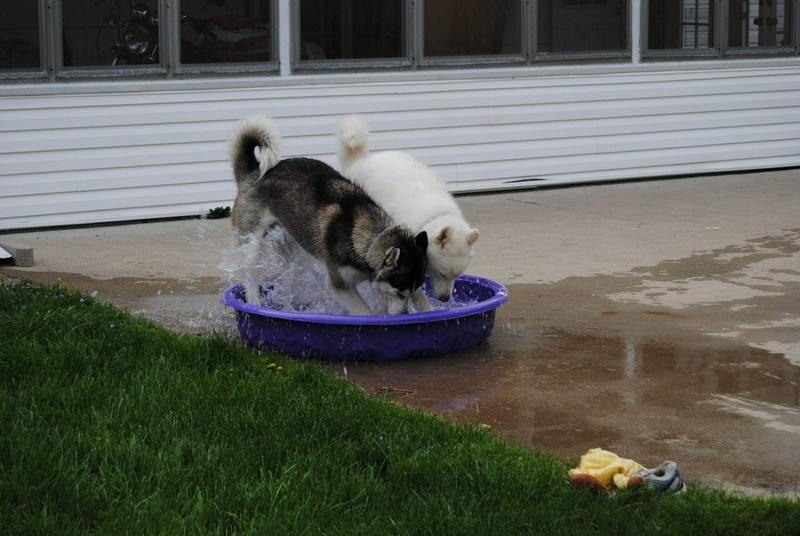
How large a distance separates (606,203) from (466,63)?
2.09 m

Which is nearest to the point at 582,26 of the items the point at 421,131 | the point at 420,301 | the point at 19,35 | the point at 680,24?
the point at 680,24

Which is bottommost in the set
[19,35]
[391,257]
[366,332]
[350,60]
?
[366,332]

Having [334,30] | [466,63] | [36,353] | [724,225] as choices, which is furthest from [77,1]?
[724,225]

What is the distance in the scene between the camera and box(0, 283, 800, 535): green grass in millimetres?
3895

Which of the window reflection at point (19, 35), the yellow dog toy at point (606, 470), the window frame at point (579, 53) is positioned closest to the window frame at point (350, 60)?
the window frame at point (579, 53)

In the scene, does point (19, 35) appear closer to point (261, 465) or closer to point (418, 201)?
point (418, 201)

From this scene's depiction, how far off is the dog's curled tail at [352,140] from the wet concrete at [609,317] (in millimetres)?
1287

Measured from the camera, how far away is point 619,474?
4285 mm

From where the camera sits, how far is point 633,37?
13.2 m

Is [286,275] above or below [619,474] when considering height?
above

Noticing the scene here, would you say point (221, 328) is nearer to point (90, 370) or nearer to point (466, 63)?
point (90, 370)

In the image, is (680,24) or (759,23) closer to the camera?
(680,24)

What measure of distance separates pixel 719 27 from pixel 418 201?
8036 mm

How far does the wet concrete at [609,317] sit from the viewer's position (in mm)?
5039
